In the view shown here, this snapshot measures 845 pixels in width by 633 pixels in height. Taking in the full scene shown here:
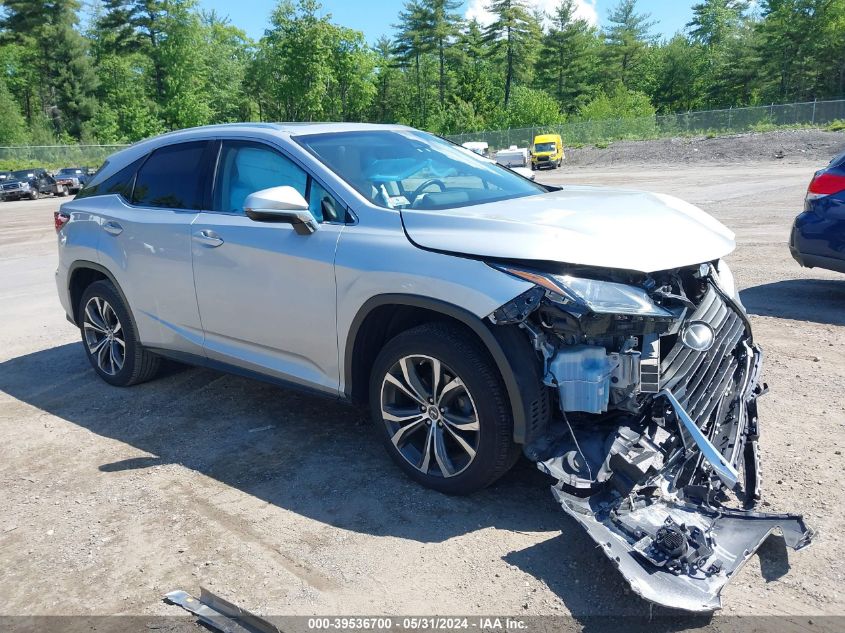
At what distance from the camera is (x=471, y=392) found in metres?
3.28

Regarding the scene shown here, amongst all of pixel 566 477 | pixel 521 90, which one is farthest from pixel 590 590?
pixel 521 90

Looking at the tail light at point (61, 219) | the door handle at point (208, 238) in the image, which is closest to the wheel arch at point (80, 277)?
the tail light at point (61, 219)

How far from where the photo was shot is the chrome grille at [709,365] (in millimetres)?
→ 3156

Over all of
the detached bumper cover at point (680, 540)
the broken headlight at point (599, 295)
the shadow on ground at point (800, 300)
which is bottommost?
the shadow on ground at point (800, 300)

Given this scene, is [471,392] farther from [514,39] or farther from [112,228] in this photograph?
[514,39]

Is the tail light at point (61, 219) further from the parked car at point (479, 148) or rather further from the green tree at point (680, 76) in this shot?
the green tree at point (680, 76)

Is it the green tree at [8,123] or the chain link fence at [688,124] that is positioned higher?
the green tree at [8,123]

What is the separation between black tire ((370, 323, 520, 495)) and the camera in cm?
323

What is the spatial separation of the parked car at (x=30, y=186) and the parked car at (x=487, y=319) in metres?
37.5

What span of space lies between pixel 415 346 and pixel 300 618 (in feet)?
4.31

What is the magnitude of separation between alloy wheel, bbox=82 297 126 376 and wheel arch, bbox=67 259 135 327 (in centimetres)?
19

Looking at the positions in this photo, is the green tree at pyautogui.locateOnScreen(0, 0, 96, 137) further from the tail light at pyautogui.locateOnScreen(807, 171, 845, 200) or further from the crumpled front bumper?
the crumpled front bumper

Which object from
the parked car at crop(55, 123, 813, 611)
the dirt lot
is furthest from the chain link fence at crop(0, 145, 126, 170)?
the parked car at crop(55, 123, 813, 611)

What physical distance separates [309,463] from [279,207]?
4.84 feet
